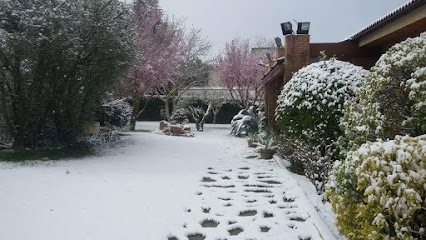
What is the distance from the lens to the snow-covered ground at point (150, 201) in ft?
12.9

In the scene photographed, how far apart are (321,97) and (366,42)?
4.24 metres

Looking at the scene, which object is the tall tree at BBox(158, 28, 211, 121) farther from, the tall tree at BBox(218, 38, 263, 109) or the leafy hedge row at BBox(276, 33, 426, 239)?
the leafy hedge row at BBox(276, 33, 426, 239)

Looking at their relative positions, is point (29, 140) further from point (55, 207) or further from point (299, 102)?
point (299, 102)

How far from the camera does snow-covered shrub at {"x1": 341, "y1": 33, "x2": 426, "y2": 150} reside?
338 centimetres

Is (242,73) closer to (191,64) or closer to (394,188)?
(191,64)

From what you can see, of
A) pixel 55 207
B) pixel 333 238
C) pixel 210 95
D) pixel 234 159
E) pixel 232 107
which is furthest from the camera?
pixel 232 107

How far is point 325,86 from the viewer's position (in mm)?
6664

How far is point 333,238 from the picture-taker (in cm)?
353

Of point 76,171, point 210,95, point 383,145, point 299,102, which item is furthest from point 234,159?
point 210,95

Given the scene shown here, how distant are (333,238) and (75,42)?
8455mm

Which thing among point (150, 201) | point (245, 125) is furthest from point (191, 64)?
point (150, 201)

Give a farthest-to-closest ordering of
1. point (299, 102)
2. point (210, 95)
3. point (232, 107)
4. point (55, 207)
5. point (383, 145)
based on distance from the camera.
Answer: point (232, 107) → point (210, 95) → point (299, 102) → point (55, 207) → point (383, 145)

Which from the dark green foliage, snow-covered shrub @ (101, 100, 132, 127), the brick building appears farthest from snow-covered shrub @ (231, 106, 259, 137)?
the dark green foliage

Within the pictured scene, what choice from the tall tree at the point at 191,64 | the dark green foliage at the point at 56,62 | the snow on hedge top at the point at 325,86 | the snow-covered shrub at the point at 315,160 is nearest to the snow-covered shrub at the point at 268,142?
the snow on hedge top at the point at 325,86
